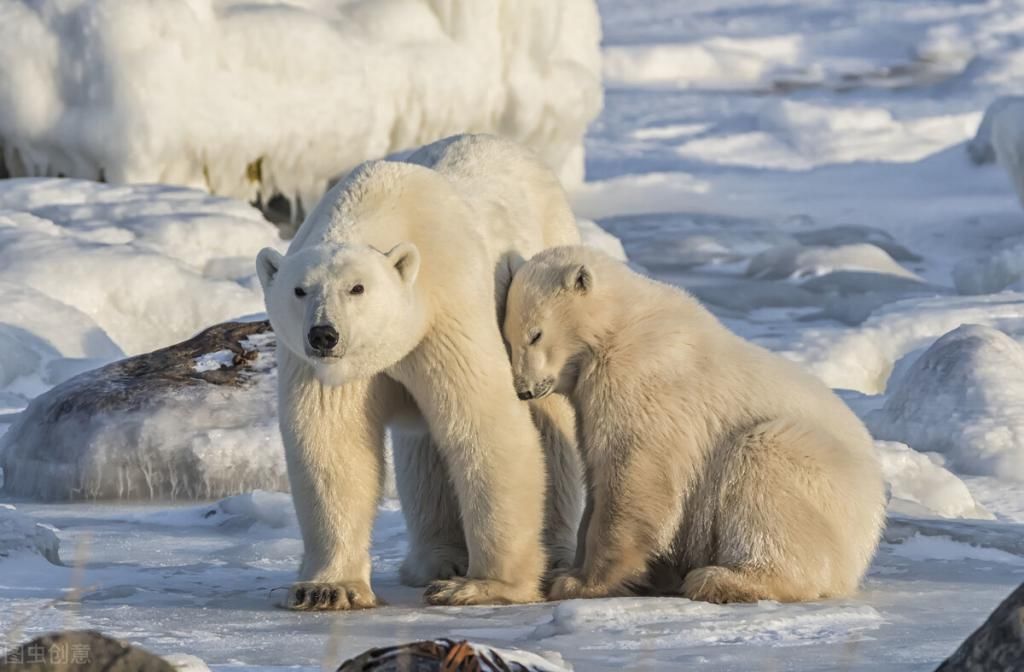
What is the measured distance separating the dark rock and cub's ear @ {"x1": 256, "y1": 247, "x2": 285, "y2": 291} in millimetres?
2233

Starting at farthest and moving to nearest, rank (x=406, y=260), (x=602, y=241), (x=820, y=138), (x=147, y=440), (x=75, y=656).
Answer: (x=820, y=138) < (x=602, y=241) < (x=147, y=440) < (x=406, y=260) < (x=75, y=656)

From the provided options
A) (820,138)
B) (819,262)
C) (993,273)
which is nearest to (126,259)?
(819,262)

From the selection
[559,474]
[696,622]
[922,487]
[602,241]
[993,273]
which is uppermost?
[602,241]

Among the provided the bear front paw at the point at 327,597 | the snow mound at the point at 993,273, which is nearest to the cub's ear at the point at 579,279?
the bear front paw at the point at 327,597

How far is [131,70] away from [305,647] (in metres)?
11.0

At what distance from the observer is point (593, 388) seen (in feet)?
16.3

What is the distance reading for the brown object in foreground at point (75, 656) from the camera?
8.64ft

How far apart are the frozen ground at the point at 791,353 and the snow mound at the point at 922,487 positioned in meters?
0.01

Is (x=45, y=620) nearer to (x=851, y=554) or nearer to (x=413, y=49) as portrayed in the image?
(x=851, y=554)

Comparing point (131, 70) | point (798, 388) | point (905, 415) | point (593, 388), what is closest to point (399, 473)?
point (593, 388)

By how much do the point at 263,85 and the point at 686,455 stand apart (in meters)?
10.9

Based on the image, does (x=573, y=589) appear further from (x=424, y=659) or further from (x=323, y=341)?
(x=424, y=659)

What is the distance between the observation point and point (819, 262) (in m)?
15.3

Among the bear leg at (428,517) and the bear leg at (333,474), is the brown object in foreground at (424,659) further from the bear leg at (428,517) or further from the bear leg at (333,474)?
the bear leg at (428,517)
